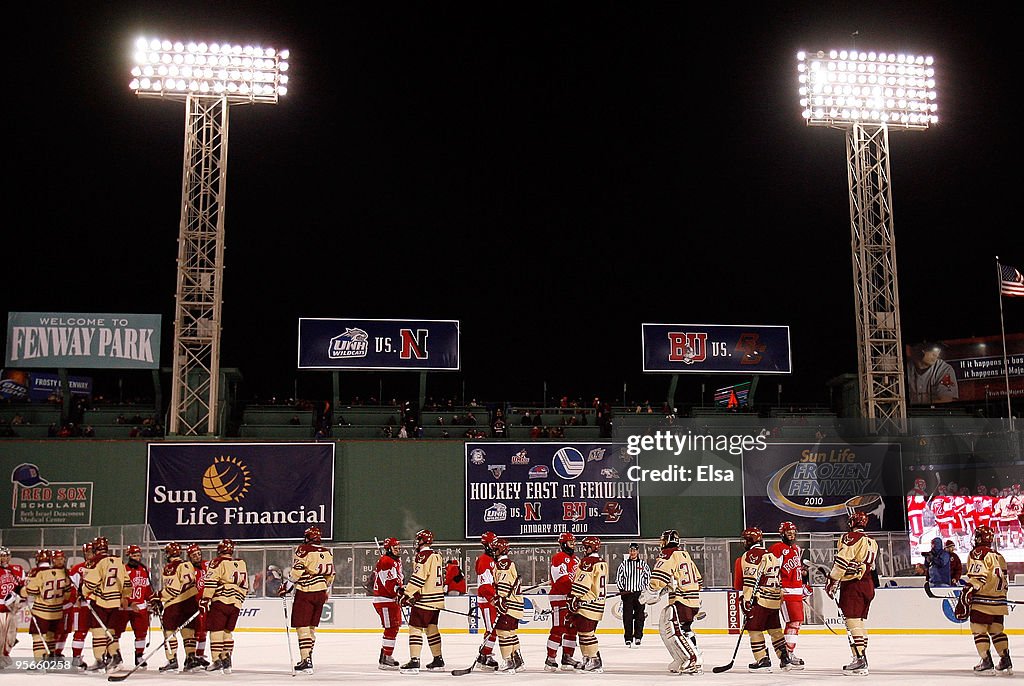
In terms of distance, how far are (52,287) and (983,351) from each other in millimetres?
42903

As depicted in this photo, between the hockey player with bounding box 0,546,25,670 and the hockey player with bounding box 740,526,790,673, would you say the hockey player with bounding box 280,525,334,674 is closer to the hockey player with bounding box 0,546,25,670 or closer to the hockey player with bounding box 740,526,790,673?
the hockey player with bounding box 0,546,25,670

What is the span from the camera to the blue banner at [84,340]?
3497 cm

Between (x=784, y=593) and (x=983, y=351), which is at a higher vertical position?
(x=983, y=351)

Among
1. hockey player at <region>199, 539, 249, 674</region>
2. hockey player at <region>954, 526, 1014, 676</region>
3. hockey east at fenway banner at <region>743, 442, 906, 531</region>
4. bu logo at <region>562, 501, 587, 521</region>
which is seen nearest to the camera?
Result: hockey player at <region>199, 539, 249, 674</region>

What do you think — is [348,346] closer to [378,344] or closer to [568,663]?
[378,344]

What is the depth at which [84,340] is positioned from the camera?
35125mm

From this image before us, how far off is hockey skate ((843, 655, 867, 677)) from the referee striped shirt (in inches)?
314

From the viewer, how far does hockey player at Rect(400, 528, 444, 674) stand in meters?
16.2

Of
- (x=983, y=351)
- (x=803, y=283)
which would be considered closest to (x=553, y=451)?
(x=803, y=283)

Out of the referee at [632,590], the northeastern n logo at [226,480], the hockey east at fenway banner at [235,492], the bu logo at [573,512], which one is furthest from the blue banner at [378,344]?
the referee at [632,590]

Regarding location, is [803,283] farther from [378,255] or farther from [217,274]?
[217,274]

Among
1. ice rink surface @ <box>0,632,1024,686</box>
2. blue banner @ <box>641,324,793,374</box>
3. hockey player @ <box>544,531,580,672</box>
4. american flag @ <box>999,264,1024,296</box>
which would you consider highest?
american flag @ <box>999,264,1024,296</box>

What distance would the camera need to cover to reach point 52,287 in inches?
1891

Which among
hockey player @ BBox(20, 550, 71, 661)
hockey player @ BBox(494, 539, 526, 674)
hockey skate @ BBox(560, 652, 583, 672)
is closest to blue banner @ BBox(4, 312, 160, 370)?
hockey player @ BBox(20, 550, 71, 661)
